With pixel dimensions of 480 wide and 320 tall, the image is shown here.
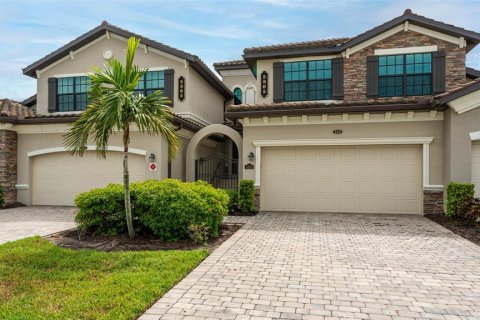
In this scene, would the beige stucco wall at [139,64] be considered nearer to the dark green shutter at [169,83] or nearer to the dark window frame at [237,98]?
the dark green shutter at [169,83]

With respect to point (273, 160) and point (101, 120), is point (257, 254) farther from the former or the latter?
point (273, 160)

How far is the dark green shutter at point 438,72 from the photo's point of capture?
13.5 m

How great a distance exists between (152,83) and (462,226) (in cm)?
1418

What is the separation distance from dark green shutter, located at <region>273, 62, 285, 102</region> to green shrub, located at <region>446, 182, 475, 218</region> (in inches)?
295

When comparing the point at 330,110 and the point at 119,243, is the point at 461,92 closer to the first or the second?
the point at 330,110

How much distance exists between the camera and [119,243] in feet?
25.8

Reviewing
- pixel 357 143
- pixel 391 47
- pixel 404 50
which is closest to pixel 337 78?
pixel 391 47

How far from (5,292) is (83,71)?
14.9 m

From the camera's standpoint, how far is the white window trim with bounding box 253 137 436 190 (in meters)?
12.0

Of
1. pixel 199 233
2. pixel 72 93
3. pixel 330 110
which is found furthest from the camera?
pixel 72 93

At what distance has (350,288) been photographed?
5.11m

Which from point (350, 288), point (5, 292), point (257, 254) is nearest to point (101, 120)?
point (5, 292)

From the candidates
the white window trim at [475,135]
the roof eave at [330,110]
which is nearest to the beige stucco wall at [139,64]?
the roof eave at [330,110]

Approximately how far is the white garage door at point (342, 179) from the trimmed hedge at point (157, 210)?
492 cm
